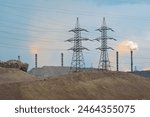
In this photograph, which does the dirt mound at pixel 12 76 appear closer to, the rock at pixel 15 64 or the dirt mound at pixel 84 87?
the rock at pixel 15 64

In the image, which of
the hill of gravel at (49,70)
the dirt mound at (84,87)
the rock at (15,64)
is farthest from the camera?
the hill of gravel at (49,70)

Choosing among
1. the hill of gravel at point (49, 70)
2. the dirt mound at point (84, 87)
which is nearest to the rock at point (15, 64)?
the hill of gravel at point (49, 70)

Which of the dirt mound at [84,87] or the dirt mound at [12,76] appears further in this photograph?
the dirt mound at [12,76]

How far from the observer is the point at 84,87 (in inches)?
1750

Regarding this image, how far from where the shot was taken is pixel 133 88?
49156mm

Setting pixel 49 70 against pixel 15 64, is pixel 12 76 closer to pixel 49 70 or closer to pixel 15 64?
pixel 15 64

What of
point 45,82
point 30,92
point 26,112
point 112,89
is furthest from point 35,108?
point 112,89

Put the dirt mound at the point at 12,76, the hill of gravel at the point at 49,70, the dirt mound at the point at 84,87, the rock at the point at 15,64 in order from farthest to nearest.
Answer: the hill of gravel at the point at 49,70 < the rock at the point at 15,64 < the dirt mound at the point at 12,76 < the dirt mound at the point at 84,87

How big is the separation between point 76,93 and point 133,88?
934cm

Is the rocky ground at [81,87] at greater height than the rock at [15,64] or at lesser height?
lesser

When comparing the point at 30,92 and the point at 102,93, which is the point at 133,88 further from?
the point at 30,92

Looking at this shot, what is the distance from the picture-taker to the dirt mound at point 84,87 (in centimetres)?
3978

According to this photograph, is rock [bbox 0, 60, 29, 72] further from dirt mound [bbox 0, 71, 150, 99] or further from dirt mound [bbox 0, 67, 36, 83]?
dirt mound [bbox 0, 71, 150, 99]

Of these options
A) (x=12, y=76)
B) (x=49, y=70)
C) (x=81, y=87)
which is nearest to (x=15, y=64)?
(x=12, y=76)
